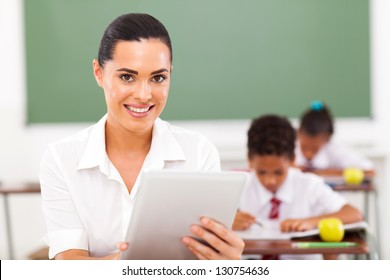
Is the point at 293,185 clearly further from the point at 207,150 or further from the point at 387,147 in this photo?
the point at 387,147

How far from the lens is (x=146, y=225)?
113 centimetres

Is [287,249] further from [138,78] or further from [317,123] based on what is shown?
[317,123]

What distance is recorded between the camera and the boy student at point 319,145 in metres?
4.18

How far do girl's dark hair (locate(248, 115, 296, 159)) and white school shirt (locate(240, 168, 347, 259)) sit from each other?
4.6 inches

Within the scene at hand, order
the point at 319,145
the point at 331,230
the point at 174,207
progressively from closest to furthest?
1. the point at 174,207
2. the point at 331,230
3. the point at 319,145

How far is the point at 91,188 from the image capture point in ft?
4.41

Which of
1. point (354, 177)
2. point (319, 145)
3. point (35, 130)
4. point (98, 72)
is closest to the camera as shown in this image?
point (98, 72)

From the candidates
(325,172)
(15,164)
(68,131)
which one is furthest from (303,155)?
(15,164)

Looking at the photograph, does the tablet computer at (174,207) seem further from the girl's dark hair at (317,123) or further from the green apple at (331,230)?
the girl's dark hair at (317,123)

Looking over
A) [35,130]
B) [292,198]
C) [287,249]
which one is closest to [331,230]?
[287,249]

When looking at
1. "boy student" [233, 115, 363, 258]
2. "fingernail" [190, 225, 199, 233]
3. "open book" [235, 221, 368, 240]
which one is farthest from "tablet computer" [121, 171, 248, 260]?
"boy student" [233, 115, 363, 258]

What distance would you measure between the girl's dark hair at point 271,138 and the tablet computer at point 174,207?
1.38 m

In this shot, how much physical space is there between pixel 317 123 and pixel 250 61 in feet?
2.03
